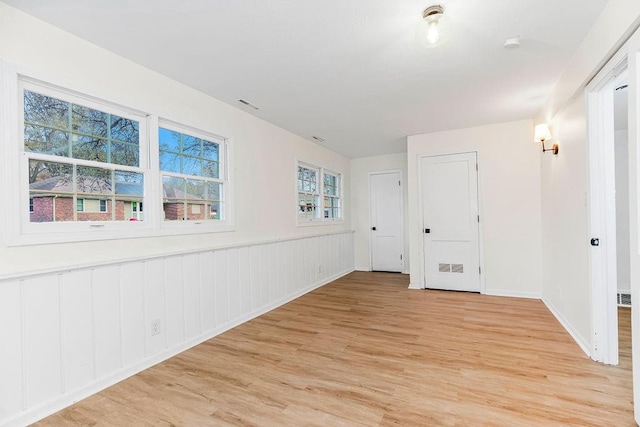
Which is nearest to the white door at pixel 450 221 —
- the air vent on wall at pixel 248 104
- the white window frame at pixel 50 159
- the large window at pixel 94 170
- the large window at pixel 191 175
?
the air vent on wall at pixel 248 104

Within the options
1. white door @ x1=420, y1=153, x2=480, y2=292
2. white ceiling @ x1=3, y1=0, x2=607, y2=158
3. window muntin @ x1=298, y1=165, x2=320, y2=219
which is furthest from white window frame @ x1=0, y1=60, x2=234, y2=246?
white door @ x1=420, y1=153, x2=480, y2=292

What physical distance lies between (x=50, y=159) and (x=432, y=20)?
105 inches

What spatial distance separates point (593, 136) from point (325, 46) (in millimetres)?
2200

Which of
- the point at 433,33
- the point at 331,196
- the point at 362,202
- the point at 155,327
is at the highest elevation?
the point at 433,33

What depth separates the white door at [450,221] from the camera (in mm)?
4730

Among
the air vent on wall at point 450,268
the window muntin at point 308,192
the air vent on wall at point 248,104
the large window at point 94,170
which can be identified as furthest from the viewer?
the window muntin at point 308,192

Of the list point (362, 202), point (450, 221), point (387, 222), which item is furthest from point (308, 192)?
point (450, 221)

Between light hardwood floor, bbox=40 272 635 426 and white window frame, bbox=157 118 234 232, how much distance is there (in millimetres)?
1151

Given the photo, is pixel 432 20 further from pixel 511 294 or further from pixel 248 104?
pixel 511 294

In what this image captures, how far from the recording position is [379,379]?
2.29m

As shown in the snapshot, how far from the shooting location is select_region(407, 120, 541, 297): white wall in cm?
436

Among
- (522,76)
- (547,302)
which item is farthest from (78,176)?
(547,302)

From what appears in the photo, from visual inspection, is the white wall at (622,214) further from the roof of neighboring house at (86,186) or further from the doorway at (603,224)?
the roof of neighboring house at (86,186)

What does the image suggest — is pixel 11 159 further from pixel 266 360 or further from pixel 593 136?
pixel 593 136
